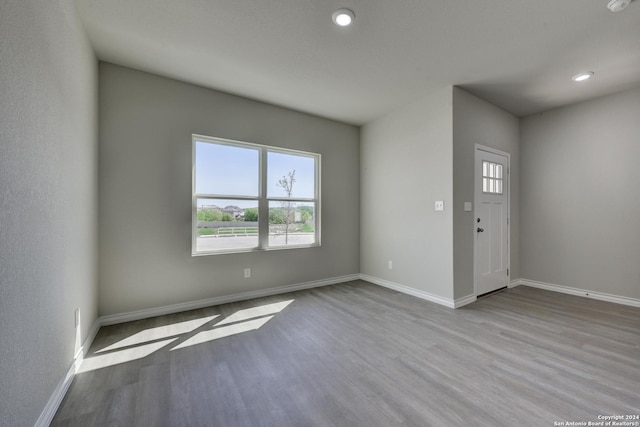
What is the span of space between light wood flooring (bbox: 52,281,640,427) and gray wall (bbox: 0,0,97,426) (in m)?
0.45

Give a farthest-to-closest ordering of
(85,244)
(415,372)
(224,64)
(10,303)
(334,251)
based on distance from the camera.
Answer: (334,251) → (224,64) → (85,244) → (415,372) → (10,303)

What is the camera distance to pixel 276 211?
3949 millimetres

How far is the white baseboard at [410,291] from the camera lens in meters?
3.31

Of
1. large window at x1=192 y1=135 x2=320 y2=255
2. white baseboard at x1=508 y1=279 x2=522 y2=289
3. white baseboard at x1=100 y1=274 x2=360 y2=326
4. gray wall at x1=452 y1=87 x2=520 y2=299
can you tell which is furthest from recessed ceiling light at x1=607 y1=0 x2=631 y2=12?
→ white baseboard at x1=100 y1=274 x2=360 y2=326

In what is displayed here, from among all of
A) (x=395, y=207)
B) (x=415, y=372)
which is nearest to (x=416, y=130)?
(x=395, y=207)

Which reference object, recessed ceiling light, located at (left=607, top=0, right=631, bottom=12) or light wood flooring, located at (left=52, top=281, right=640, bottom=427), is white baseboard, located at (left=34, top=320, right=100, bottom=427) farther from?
recessed ceiling light, located at (left=607, top=0, right=631, bottom=12)

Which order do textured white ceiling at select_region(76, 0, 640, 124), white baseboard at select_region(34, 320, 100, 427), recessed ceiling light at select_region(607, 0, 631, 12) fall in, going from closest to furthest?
white baseboard at select_region(34, 320, 100, 427) → recessed ceiling light at select_region(607, 0, 631, 12) → textured white ceiling at select_region(76, 0, 640, 124)

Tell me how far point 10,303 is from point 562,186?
5.78 m

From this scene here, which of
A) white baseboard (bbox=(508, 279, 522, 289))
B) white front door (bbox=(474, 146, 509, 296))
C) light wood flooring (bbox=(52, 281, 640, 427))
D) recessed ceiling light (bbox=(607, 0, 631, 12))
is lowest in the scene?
light wood flooring (bbox=(52, 281, 640, 427))

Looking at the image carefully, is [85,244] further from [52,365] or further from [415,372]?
[415,372]

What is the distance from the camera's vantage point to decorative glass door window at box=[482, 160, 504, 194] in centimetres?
372

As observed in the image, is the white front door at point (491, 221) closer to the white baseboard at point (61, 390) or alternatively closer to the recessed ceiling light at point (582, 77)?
the recessed ceiling light at point (582, 77)

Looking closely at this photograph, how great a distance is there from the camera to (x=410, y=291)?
3777 millimetres

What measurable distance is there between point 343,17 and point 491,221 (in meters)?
3.37
